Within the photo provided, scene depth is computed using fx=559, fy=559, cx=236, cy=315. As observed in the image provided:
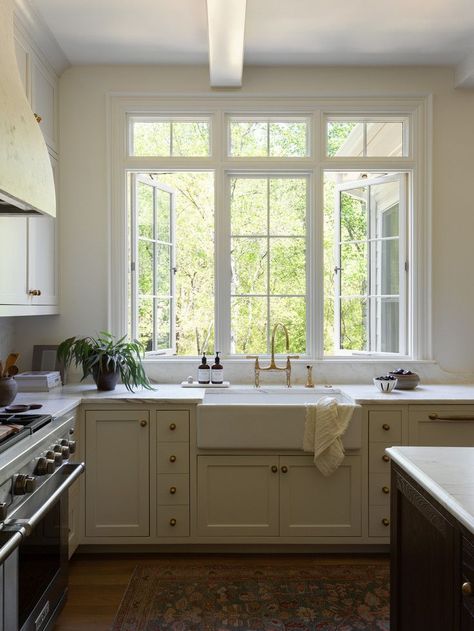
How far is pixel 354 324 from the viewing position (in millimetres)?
3797

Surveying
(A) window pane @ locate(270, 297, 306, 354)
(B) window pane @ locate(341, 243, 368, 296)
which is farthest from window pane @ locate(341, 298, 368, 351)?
(A) window pane @ locate(270, 297, 306, 354)

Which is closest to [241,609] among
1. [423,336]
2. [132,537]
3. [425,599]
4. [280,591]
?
[280,591]

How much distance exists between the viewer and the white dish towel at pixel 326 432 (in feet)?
9.75

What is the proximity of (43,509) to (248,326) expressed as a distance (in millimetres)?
2068

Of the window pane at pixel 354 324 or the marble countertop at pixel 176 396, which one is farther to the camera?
the window pane at pixel 354 324

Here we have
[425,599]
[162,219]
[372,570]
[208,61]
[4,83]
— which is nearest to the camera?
[425,599]

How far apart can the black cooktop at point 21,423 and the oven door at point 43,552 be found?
7.9 inches

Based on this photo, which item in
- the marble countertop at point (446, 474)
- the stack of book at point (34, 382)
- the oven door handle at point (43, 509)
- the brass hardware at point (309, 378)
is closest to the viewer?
the marble countertop at point (446, 474)

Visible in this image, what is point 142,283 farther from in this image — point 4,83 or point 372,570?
point 372,570

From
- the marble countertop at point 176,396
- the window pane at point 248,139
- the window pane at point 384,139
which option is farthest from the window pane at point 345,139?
the marble countertop at point 176,396

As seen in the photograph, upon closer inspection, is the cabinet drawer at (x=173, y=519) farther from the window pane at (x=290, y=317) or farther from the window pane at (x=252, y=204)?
the window pane at (x=252, y=204)

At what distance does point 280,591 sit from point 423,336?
1.82m

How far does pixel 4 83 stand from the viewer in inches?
76.2

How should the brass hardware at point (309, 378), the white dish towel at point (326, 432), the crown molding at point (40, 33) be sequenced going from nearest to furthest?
the crown molding at point (40, 33) < the white dish towel at point (326, 432) < the brass hardware at point (309, 378)
